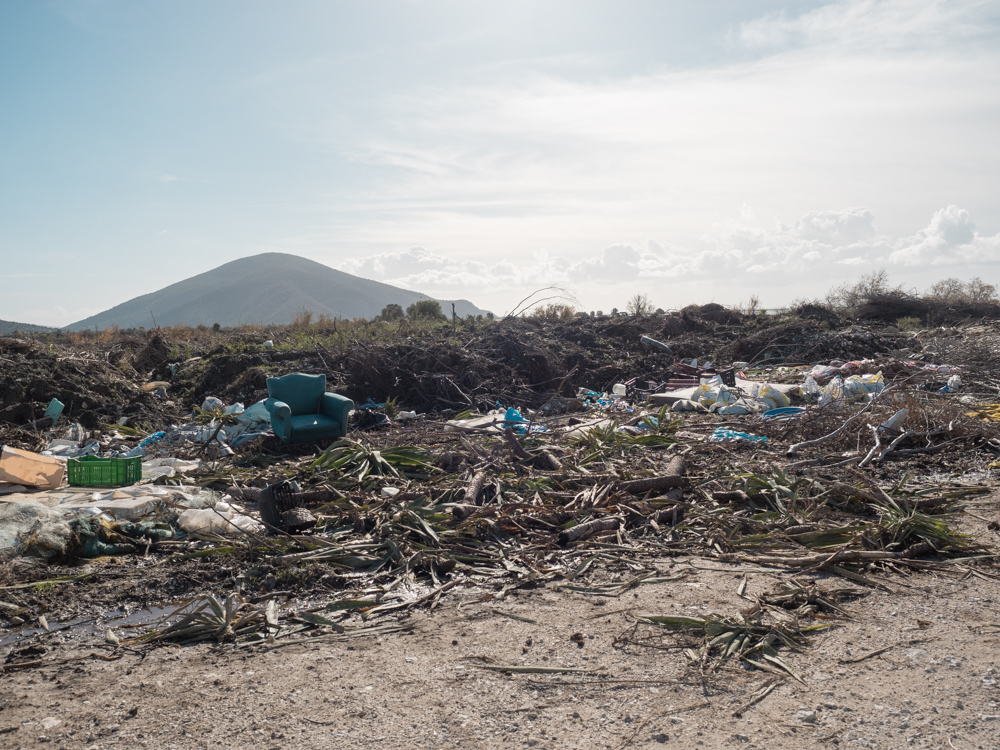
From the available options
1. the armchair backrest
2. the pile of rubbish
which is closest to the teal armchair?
the armchair backrest

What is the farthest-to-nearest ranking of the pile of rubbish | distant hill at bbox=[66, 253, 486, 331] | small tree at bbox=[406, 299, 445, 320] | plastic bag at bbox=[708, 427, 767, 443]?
distant hill at bbox=[66, 253, 486, 331] → small tree at bbox=[406, 299, 445, 320] → plastic bag at bbox=[708, 427, 767, 443] → the pile of rubbish

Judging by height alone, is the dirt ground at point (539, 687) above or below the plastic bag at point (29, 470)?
below

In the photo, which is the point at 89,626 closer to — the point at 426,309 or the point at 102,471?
the point at 102,471

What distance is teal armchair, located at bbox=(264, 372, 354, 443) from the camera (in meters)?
8.13

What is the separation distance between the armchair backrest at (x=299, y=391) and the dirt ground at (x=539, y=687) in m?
5.45

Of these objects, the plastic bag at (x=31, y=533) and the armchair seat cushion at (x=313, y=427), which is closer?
the plastic bag at (x=31, y=533)

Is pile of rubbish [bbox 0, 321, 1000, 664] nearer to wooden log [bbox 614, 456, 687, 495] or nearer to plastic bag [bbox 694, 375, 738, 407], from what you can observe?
wooden log [bbox 614, 456, 687, 495]

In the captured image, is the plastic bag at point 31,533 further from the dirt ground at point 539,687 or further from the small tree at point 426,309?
the small tree at point 426,309

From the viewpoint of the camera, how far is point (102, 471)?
6.07 m

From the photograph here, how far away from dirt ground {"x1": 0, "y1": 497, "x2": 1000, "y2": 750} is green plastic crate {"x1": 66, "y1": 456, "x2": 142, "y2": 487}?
3074 millimetres

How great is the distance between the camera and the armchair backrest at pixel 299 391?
863 cm

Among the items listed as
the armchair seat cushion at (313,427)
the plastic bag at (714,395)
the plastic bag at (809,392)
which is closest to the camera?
the armchair seat cushion at (313,427)

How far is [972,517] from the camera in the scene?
4621 millimetres

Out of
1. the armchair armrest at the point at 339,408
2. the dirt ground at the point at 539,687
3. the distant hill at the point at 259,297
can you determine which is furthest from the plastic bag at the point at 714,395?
the distant hill at the point at 259,297
